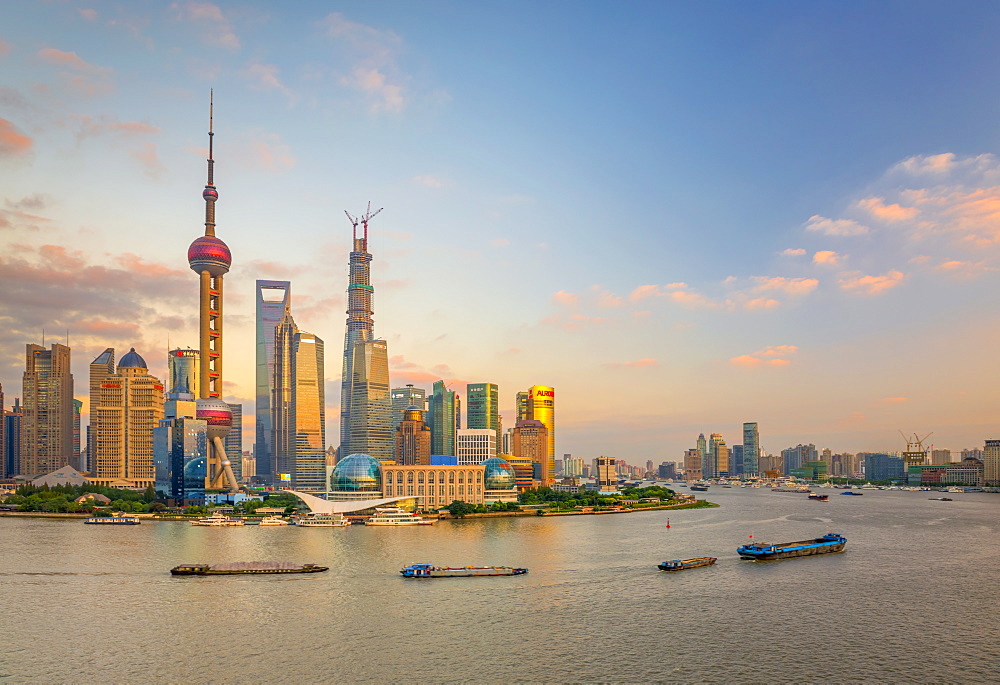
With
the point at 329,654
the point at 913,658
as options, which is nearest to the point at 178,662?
the point at 329,654

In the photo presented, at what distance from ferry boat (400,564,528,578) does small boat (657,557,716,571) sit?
18038mm

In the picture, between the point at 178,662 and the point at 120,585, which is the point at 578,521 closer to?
the point at 120,585

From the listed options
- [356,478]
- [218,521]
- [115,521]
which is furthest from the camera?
[356,478]

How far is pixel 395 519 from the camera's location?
154875 millimetres

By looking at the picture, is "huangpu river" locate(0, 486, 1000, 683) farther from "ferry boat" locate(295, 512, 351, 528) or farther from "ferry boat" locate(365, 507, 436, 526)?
"ferry boat" locate(295, 512, 351, 528)

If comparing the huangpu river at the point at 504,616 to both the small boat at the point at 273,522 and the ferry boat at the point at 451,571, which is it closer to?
the ferry boat at the point at 451,571

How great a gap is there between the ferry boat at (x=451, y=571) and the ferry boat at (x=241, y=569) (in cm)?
1225

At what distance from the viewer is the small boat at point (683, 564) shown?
92.4 meters

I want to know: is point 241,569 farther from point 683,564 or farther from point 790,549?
point 790,549

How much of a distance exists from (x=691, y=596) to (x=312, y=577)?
144ft

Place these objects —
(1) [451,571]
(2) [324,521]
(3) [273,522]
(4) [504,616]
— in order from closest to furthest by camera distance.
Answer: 1. (4) [504,616]
2. (1) [451,571]
3. (2) [324,521]
4. (3) [273,522]

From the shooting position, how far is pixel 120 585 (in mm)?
82188

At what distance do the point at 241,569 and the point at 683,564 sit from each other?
56.0 m

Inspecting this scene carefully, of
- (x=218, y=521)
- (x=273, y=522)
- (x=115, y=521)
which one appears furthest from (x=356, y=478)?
(x=115, y=521)
